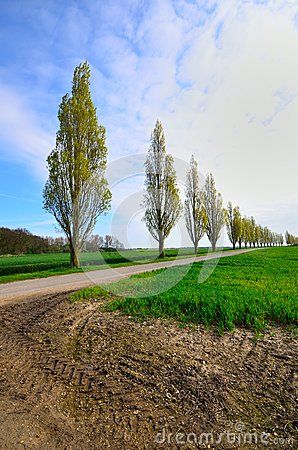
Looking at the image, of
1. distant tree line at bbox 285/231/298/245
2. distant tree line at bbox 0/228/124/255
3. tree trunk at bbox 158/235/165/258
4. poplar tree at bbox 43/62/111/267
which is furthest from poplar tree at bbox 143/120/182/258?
distant tree line at bbox 285/231/298/245

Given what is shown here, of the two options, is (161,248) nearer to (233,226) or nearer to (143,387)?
(143,387)

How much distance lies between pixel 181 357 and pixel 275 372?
4.02 ft

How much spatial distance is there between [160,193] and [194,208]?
10.9 m

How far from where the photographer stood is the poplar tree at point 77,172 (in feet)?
57.2

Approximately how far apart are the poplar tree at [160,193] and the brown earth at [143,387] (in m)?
24.2

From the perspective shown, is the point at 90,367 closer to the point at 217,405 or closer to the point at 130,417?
the point at 130,417

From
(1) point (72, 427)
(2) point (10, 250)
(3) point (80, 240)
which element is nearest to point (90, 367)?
(1) point (72, 427)

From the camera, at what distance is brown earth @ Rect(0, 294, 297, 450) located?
2.74 meters

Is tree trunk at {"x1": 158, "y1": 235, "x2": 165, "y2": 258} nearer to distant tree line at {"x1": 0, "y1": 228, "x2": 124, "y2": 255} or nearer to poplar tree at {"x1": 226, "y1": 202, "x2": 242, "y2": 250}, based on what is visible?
distant tree line at {"x1": 0, "y1": 228, "x2": 124, "y2": 255}

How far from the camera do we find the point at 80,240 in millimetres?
17891

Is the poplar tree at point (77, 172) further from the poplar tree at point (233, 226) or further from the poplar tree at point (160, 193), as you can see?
the poplar tree at point (233, 226)

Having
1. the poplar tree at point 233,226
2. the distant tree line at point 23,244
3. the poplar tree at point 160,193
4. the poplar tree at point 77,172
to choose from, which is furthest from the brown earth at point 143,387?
the poplar tree at point 233,226

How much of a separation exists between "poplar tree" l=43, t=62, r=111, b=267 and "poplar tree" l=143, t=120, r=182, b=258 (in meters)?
11.5

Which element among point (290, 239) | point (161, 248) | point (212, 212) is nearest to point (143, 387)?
point (161, 248)
